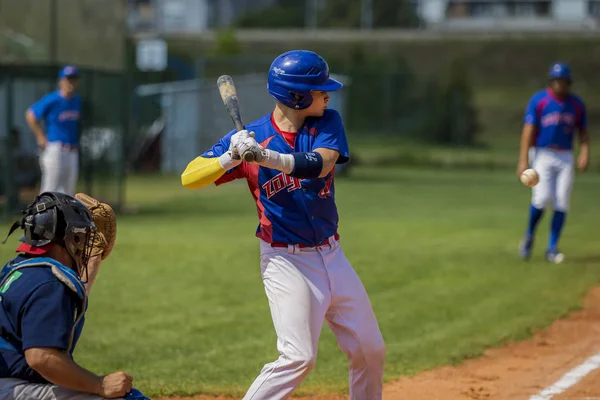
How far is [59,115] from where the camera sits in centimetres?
1437

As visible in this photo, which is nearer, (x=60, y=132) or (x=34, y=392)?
(x=34, y=392)

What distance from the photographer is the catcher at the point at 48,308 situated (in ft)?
11.6

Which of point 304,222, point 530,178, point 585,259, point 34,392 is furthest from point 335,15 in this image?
point 34,392

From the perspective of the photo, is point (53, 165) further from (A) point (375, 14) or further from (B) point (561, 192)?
(A) point (375, 14)

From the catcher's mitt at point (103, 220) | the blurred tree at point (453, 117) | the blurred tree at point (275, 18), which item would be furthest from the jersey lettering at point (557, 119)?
the blurred tree at point (275, 18)

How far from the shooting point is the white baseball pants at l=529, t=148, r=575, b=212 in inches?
465

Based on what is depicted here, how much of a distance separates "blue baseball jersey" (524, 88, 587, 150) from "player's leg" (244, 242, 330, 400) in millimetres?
7464

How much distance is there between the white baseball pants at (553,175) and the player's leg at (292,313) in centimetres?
753

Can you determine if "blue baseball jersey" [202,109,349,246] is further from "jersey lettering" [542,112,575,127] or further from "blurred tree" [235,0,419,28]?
"blurred tree" [235,0,419,28]

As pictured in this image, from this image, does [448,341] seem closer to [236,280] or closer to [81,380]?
[236,280]

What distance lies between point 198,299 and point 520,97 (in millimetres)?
32957

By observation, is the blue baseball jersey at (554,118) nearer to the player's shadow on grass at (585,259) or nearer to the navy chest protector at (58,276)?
the player's shadow on grass at (585,259)

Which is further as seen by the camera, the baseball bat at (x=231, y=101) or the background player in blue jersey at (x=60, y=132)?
the background player in blue jersey at (x=60, y=132)

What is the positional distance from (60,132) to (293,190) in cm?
1029
